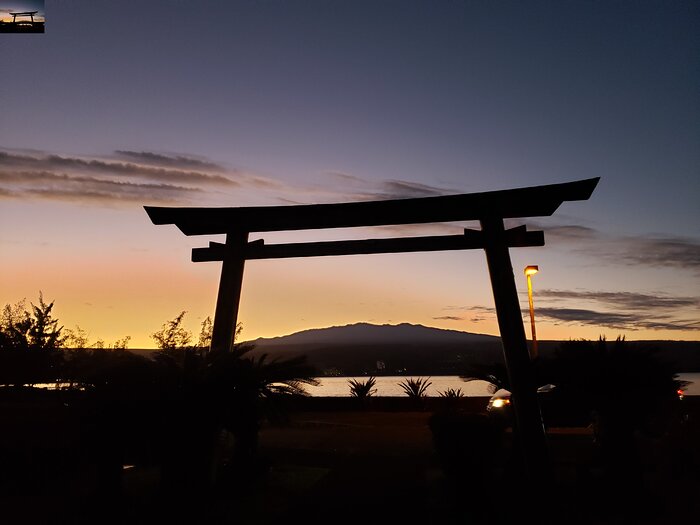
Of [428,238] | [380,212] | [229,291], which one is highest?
[380,212]

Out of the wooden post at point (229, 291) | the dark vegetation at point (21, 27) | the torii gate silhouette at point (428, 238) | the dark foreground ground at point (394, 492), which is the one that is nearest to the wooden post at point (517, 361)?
the torii gate silhouette at point (428, 238)

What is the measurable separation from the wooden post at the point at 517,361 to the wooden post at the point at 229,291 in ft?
13.5

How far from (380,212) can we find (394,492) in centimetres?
431

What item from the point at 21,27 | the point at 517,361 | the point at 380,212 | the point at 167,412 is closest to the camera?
the point at 167,412

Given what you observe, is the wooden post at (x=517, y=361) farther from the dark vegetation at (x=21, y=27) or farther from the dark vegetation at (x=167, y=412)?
the dark vegetation at (x=21, y=27)

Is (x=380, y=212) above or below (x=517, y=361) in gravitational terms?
above

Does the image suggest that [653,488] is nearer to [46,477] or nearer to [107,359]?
[107,359]

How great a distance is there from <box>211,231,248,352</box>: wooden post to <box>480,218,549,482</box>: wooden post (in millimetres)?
4121

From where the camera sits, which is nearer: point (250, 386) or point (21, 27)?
point (250, 386)

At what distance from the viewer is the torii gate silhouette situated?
7.04 metres

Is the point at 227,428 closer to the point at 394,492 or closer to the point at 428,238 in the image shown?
the point at 394,492

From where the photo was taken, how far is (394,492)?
24.5ft

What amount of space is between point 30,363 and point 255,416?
74.3ft

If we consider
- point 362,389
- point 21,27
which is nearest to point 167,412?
point 21,27
